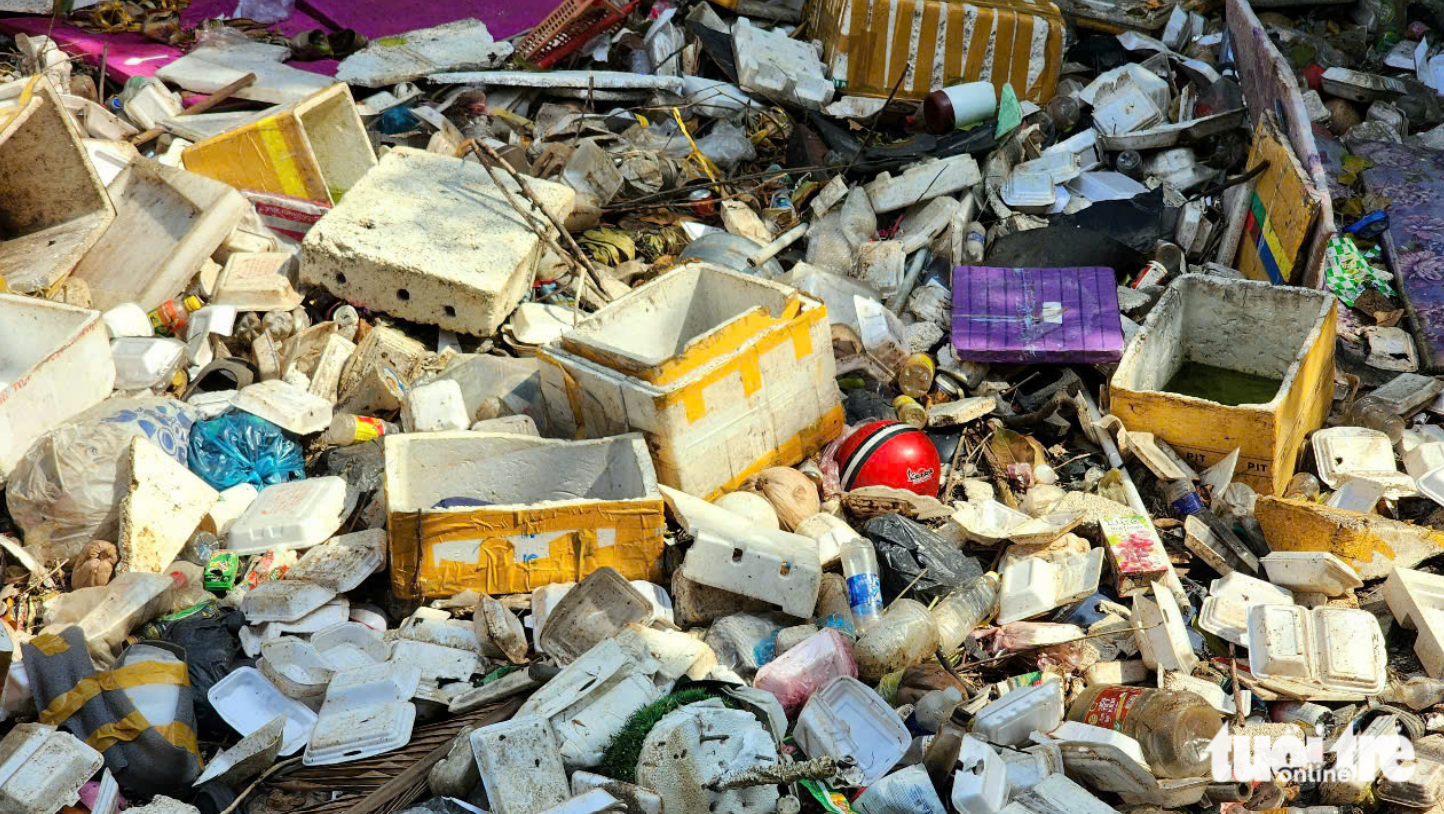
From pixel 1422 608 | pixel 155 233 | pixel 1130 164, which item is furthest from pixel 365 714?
pixel 1130 164

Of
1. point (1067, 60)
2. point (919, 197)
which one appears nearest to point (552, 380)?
point (919, 197)

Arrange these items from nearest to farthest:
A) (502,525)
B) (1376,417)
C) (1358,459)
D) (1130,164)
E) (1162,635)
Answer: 1. (1162,635)
2. (502,525)
3. (1358,459)
4. (1376,417)
5. (1130,164)

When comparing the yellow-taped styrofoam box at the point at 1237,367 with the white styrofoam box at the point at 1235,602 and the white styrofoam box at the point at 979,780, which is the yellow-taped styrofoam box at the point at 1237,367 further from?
the white styrofoam box at the point at 979,780

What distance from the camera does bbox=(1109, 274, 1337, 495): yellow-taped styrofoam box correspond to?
5480 millimetres

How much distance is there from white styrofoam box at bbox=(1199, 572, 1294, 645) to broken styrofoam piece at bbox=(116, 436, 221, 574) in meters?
3.91

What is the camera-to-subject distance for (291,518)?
4.99 m

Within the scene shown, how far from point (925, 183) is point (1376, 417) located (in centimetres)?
270

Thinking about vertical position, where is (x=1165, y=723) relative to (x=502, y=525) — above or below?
below

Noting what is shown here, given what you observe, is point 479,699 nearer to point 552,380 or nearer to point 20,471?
point 552,380

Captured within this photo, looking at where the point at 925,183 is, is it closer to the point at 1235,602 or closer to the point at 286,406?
the point at 1235,602

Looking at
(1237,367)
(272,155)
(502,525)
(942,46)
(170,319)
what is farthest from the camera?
(942,46)

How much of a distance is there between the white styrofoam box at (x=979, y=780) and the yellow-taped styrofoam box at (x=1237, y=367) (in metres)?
2.30

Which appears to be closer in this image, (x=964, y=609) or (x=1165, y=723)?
(x=1165, y=723)

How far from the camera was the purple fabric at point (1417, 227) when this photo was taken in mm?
6668
